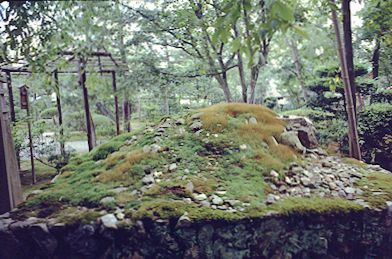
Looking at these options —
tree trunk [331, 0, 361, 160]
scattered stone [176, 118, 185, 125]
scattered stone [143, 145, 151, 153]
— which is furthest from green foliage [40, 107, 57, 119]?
tree trunk [331, 0, 361, 160]

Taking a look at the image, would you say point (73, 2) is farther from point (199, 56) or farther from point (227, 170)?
point (199, 56)

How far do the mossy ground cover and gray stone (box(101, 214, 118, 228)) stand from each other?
0.08 meters

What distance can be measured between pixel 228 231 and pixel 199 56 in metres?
3.24

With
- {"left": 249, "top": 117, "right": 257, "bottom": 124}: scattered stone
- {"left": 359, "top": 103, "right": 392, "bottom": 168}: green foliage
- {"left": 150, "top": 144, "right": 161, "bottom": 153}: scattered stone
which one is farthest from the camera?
{"left": 359, "top": 103, "right": 392, "bottom": 168}: green foliage

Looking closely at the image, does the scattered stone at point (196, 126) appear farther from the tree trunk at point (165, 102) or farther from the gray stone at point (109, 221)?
the tree trunk at point (165, 102)

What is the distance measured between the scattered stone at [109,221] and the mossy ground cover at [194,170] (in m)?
0.08

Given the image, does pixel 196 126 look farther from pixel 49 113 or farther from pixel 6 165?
pixel 49 113

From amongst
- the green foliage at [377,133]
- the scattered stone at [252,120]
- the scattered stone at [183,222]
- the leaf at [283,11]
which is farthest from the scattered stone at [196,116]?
the leaf at [283,11]

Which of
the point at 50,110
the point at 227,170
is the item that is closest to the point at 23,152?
the point at 50,110

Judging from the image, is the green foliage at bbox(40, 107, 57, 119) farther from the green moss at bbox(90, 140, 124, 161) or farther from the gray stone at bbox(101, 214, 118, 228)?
the gray stone at bbox(101, 214, 118, 228)

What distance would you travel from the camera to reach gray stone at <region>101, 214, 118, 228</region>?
2160 mm

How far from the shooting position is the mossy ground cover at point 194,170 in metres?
2.33

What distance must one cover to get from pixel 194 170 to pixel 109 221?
833mm

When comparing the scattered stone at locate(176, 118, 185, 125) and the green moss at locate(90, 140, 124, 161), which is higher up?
the scattered stone at locate(176, 118, 185, 125)
